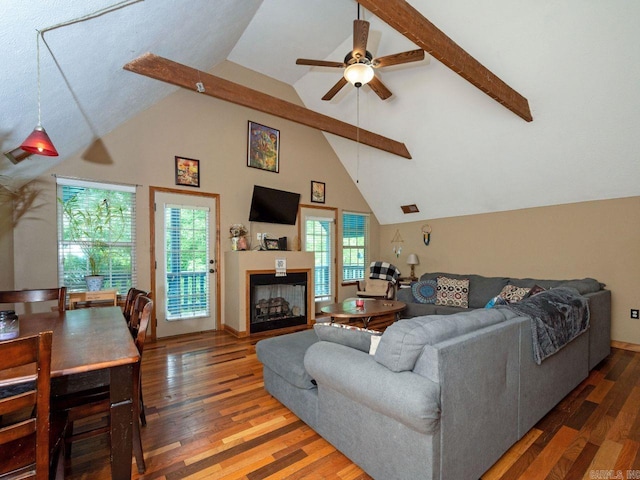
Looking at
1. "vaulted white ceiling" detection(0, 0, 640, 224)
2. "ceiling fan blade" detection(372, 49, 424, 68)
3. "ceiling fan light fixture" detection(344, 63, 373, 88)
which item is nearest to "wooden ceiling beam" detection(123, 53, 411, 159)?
"vaulted white ceiling" detection(0, 0, 640, 224)

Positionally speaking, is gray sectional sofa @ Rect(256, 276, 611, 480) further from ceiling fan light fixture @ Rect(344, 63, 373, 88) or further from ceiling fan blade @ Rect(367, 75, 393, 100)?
ceiling fan blade @ Rect(367, 75, 393, 100)

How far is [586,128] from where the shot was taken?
10.8ft

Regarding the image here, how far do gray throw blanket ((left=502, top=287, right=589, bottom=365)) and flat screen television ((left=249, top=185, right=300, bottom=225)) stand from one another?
3.60 m

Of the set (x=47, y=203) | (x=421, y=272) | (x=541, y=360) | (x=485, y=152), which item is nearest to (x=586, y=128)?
(x=485, y=152)

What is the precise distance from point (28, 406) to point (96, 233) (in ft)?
10.7

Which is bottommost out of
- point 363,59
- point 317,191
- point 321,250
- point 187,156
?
point 321,250

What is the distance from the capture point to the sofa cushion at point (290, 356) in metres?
2.01

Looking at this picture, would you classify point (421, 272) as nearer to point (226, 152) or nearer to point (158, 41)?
point (226, 152)

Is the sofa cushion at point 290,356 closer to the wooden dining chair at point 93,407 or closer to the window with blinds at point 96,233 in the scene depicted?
the wooden dining chair at point 93,407

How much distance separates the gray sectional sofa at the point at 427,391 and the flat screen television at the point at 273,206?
301cm

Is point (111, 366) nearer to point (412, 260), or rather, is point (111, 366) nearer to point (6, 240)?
point (6, 240)

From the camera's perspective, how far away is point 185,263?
4.21m

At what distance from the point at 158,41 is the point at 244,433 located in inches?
126

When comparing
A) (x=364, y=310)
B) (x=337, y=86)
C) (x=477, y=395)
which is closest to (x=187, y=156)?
Answer: (x=337, y=86)
